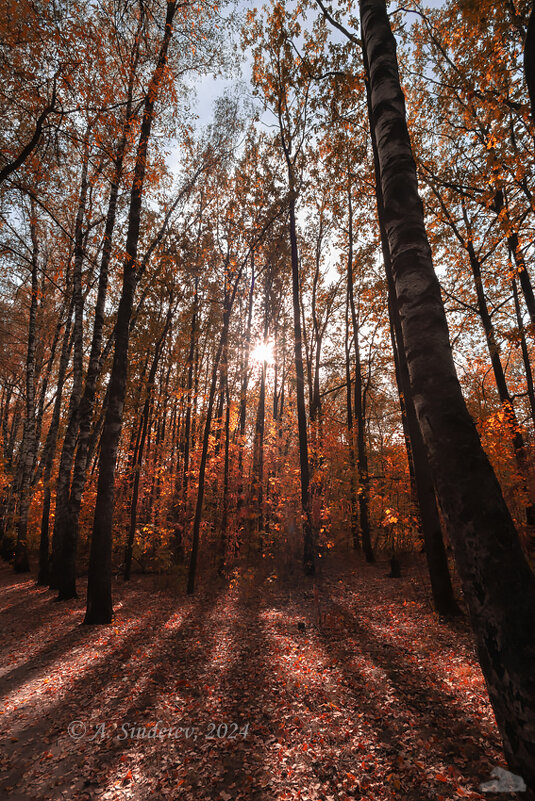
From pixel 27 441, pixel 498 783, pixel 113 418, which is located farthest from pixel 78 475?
pixel 498 783

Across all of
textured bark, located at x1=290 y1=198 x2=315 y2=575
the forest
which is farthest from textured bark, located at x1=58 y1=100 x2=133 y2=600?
textured bark, located at x1=290 y1=198 x2=315 y2=575

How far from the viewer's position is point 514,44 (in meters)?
5.75

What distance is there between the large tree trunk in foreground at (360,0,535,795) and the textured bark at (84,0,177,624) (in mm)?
6411

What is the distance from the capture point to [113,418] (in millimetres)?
7422

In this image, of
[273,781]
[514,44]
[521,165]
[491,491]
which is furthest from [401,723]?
[514,44]

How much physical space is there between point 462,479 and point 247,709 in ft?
13.7

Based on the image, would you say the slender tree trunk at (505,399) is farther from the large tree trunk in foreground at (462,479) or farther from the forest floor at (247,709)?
the large tree trunk in foreground at (462,479)

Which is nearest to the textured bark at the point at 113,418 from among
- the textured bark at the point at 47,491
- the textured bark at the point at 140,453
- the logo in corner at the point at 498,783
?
the textured bark at the point at 140,453

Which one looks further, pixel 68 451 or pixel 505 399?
pixel 505 399

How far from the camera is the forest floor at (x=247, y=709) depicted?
288cm

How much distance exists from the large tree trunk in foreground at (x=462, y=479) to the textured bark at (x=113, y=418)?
641 cm

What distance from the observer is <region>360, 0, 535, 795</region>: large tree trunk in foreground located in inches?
69.6

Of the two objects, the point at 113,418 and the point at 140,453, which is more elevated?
the point at 113,418

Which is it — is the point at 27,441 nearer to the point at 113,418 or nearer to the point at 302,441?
the point at 113,418
